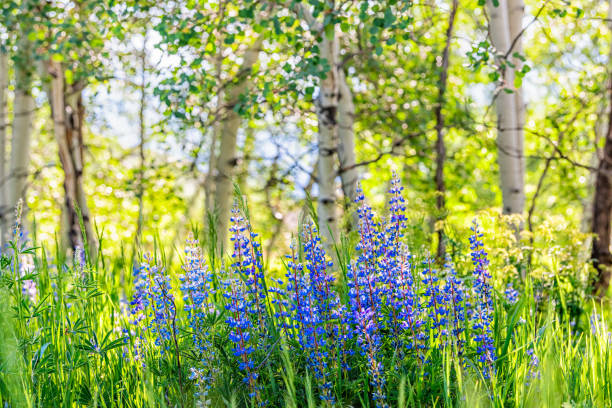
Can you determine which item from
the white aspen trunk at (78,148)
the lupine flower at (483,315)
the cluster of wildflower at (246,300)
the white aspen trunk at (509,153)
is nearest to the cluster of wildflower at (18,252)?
the cluster of wildflower at (246,300)

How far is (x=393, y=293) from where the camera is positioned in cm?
208

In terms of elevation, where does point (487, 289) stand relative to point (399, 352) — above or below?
above

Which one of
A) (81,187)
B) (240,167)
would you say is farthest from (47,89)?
(240,167)

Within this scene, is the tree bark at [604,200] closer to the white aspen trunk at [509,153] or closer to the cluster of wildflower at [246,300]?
the white aspen trunk at [509,153]

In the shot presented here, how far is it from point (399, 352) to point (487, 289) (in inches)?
17.2

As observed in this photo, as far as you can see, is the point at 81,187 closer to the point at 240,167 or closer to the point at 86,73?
the point at 86,73

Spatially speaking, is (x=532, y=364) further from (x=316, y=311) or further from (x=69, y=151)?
(x=69, y=151)

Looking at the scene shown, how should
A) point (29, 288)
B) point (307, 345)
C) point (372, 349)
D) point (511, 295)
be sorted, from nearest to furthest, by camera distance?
point (372, 349)
point (307, 345)
point (511, 295)
point (29, 288)

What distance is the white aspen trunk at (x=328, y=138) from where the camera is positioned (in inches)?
202

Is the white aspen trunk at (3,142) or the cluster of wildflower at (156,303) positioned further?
the white aspen trunk at (3,142)

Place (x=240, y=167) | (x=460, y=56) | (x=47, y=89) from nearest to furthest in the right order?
1. (x=47, y=89)
2. (x=240, y=167)
3. (x=460, y=56)

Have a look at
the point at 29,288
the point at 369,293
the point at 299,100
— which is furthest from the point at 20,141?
the point at 369,293

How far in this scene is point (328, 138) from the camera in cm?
527

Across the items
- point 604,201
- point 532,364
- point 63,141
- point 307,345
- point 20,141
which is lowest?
point 532,364
